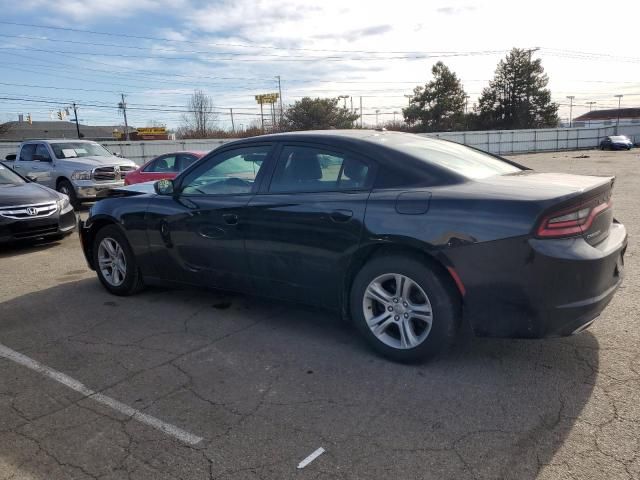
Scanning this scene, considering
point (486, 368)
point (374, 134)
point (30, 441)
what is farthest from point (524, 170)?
point (30, 441)

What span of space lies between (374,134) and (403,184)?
82 centimetres

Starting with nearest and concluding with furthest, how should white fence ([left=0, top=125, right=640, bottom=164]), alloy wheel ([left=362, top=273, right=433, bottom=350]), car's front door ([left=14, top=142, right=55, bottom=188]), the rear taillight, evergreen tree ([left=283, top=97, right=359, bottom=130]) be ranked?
the rear taillight → alloy wheel ([left=362, top=273, right=433, bottom=350]) → car's front door ([left=14, top=142, right=55, bottom=188]) → white fence ([left=0, top=125, right=640, bottom=164]) → evergreen tree ([left=283, top=97, right=359, bottom=130])

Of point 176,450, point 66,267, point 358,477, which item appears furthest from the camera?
point 66,267

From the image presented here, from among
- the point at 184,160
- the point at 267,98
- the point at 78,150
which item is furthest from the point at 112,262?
the point at 267,98

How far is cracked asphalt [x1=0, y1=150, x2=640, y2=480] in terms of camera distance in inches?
99.7

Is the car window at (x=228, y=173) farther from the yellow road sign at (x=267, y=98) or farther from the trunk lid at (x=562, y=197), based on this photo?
the yellow road sign at (x=267, y=98)

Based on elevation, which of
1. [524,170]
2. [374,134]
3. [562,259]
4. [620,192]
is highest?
[374,134]

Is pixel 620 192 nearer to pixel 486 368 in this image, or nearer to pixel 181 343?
pixel 486 368

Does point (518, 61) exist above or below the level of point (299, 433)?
above

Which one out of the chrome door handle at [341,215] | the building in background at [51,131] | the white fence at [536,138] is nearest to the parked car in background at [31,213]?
the chrome door handle at [341,215]

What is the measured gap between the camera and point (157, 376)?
139 inches

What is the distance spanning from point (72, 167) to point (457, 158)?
11.6 meters

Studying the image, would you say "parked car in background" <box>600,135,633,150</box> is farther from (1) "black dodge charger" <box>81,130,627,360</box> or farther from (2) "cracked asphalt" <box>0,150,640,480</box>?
(1) "black dodge charger" <box>81,130,627,360</box>

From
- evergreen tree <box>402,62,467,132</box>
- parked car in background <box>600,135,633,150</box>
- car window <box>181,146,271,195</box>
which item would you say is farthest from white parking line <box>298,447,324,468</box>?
evergreen tree <box>402,62,467,132</box>
